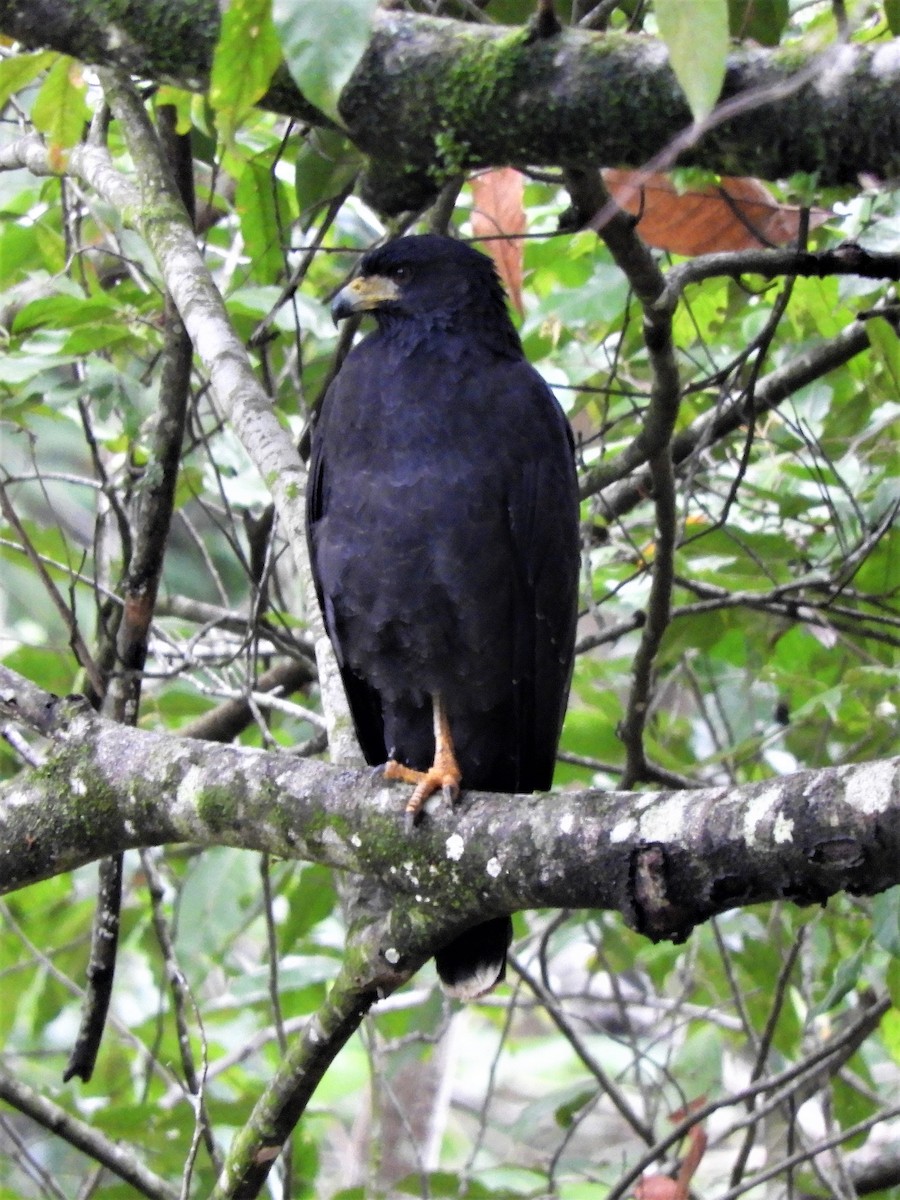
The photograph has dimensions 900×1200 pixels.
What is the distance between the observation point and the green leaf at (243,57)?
163 cm

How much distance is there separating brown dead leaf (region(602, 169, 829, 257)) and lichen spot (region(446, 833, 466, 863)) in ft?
4.54

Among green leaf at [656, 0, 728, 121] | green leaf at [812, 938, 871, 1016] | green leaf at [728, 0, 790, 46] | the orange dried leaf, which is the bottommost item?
the orange dried leaf

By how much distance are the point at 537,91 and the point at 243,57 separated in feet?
1.33

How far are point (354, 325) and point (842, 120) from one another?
2.57 m

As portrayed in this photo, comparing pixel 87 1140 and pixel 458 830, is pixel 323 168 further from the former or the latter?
pixel 87 1140

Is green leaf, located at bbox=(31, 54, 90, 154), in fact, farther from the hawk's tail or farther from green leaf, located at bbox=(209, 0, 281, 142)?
the hawk's tail

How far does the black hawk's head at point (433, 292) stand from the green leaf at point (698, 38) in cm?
239

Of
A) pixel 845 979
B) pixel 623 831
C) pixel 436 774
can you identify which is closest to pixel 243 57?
pixel 623 831

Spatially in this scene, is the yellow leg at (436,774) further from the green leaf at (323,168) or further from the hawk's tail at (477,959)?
the green leaf at (323,168)

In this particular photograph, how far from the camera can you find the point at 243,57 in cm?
169

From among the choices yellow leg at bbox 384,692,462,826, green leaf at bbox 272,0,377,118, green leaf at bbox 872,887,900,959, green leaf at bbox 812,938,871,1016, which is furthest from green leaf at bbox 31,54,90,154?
green leaf at bbox 812,938,871,1016

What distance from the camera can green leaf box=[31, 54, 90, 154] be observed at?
8.15ft

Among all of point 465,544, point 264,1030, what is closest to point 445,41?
point 465,544

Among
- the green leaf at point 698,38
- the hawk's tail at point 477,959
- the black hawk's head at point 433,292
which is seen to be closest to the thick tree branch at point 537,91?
the green leaf at point 698,38
